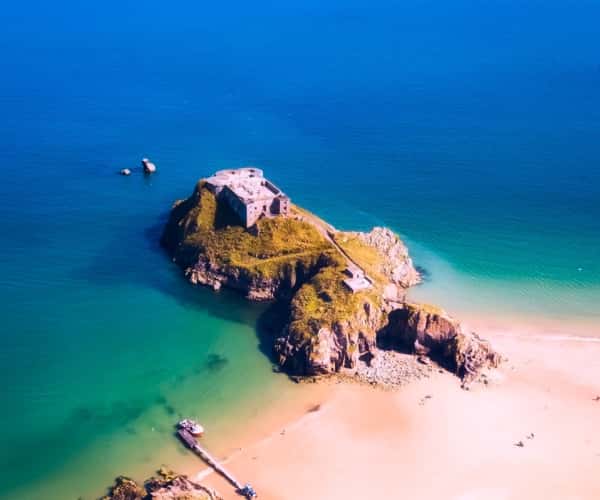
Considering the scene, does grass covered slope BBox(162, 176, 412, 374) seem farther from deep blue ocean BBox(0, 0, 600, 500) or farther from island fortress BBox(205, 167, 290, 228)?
deep blue ocean BBox(0, 0, 600, 500)

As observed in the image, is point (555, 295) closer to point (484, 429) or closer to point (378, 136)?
point (484, 429)

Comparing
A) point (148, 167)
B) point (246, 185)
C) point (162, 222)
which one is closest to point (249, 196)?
point (246, 185)

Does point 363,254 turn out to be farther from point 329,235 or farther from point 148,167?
point 148,167

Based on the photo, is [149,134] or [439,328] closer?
[439,328]

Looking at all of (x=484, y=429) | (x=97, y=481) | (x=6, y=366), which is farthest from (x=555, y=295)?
(x=6, y=366)

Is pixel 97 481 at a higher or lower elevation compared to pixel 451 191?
lower

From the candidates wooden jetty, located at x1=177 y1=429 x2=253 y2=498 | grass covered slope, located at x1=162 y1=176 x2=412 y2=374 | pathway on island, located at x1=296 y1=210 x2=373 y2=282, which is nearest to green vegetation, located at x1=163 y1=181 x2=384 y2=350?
grass covered slope, located at x1=162 y1=176 x2=412 y2=374

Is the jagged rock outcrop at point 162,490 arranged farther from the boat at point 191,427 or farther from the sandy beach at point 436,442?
the boat at point 191,427
